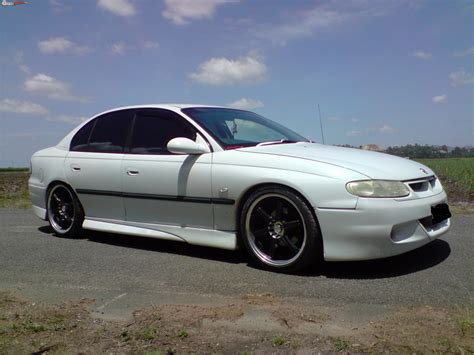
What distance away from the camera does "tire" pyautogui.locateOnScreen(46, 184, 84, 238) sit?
17.8 ft

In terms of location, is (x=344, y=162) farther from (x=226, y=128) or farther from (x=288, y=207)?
(x=226, y=128)

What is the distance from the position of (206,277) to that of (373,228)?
1395mm

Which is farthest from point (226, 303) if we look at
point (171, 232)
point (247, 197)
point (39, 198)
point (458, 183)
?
point (458, 183)

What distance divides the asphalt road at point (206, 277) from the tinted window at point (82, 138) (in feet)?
3.90

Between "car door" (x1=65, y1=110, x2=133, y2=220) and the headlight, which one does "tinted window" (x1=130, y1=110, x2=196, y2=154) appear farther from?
the headlight

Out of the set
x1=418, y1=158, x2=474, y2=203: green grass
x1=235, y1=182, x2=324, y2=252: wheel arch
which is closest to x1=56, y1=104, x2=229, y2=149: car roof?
x1=235, y1=182, x2=324, y2=252: wheel arch

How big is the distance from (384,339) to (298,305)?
724 mm

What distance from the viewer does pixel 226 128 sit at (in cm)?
466

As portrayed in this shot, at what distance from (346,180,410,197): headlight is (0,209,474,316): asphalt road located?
25.8 inches

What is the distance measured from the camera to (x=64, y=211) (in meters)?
5.62

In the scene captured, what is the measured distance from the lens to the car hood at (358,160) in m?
3.65

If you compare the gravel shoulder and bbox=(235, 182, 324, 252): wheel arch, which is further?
bbox=(235, 182, 324, 252): wheel arch

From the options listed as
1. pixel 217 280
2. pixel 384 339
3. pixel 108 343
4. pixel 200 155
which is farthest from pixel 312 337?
pixel 200 155

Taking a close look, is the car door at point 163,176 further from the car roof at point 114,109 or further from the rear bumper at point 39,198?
the rear bumper at point 39,198
